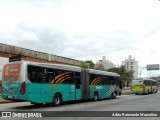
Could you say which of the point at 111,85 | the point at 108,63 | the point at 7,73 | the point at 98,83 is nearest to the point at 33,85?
the point at 7,73

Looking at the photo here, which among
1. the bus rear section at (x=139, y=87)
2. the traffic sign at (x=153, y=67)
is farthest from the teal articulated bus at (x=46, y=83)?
the traffic sign at (x=153, y=67)

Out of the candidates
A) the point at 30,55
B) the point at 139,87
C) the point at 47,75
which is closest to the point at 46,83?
the point at 47,75

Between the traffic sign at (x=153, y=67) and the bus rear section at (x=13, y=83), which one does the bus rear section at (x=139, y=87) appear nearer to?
the traffic sign at (x=153, y=67)

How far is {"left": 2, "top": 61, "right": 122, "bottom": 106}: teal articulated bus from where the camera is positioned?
17.8 metres

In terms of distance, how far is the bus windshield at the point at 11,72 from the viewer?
18.0 meters

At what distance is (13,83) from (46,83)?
229cm

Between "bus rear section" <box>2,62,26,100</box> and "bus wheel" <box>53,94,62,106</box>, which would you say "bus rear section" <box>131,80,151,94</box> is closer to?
"bus wheel" <box>53,94,62,106</box>

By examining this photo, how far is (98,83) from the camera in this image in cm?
2725

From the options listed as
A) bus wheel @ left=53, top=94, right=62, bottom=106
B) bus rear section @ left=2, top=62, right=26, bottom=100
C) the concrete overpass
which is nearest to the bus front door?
bus wheel @ left=53, top=94, right=62, bottom=106

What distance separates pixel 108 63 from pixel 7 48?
382ft

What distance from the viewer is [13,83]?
1809cm

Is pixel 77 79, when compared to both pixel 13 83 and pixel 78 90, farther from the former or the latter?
pixel 13 83

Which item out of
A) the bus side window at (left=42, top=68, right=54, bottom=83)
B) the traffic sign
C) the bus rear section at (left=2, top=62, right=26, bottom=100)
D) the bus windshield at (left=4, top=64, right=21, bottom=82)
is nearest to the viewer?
the bus rear section at (left=2, top=62, right=26, bottom=100)

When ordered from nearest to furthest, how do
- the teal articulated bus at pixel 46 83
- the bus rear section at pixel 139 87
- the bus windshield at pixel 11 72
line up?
the teal articulated bus at pixel 46 83
the bus windshield at pixel 11 72
the bus rear section at pixel 139 87
